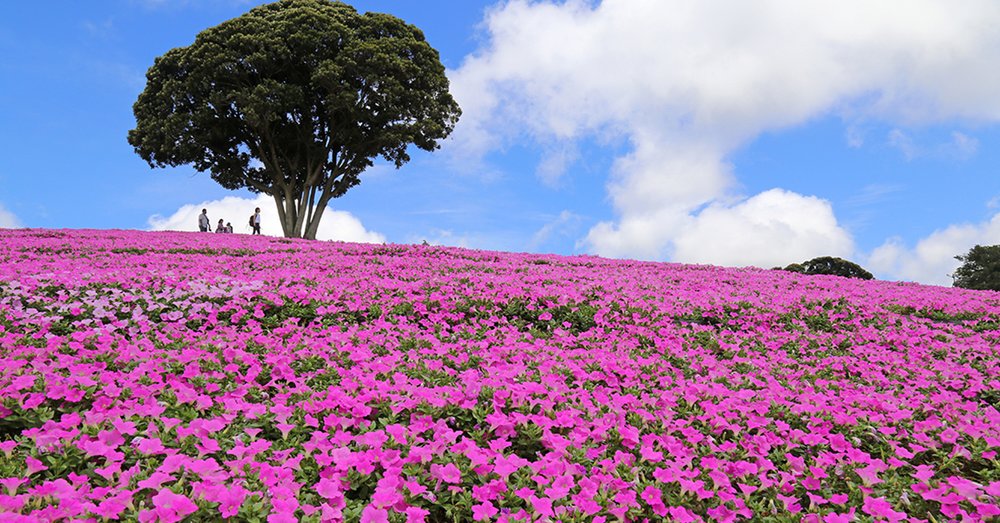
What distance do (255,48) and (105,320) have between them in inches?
1014

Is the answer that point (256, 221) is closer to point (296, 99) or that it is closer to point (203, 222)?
point (203, 222)

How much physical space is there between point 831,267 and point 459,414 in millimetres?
25954

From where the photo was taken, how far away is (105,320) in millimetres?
6980

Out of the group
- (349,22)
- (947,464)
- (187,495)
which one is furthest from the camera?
(349,22)

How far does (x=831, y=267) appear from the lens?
25.7 metres

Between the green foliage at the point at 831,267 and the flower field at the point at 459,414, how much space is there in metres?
18.1

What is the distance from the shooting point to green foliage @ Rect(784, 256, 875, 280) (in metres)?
24.7

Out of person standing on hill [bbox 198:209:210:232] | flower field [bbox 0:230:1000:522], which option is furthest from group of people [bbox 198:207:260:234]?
flower field [bbox 0:230:1000:522]

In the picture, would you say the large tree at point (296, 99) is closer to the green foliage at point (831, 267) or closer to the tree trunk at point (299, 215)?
the tree trunk at point (299, 215)

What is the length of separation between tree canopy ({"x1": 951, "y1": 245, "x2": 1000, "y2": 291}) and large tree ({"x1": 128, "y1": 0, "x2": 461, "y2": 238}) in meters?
32.6

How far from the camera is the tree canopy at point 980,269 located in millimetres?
35769

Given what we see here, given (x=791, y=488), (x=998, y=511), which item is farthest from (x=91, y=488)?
(x=998, y=511)

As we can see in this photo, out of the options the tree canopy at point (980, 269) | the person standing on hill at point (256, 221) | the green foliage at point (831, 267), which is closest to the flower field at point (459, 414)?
the green foliage at point (831, 267)

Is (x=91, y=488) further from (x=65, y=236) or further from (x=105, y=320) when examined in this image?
(x=65, y=236)
